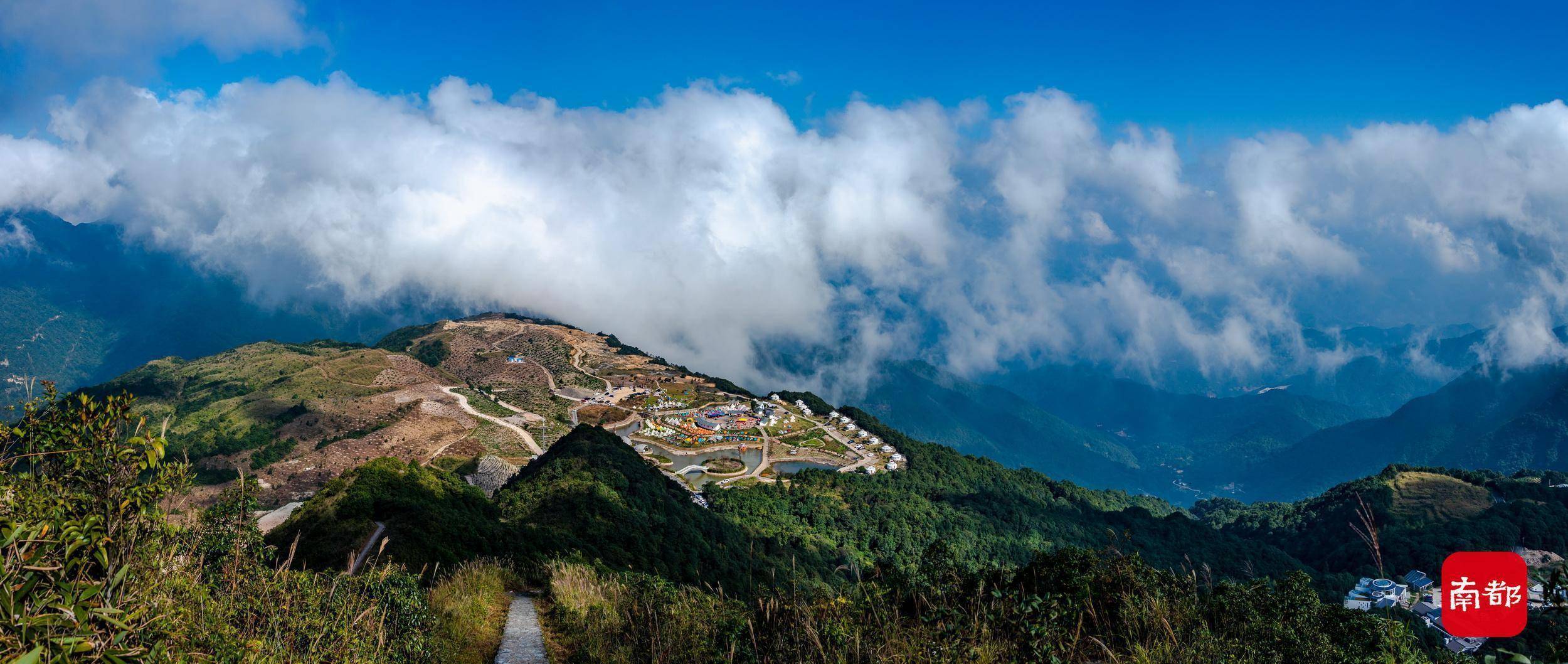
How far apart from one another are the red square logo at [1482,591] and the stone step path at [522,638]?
1166cm

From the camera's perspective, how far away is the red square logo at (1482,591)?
764 cm

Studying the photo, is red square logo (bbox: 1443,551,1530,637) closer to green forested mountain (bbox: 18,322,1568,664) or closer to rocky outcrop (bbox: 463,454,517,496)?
green forested mountain (bbox: 18,322,1568,664)

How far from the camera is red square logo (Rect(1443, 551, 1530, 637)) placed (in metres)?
7.64

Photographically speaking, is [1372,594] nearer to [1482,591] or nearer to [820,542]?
[820,542]

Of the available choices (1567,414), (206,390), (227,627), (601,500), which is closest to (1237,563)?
(601,500)

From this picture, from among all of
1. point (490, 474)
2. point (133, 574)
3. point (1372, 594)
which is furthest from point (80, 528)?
point (490, 474)

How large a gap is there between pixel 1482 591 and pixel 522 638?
13.2 m

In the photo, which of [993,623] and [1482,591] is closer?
[993,623]

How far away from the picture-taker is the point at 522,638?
458 inches

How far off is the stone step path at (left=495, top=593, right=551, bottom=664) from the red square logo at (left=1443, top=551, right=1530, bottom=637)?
1166 cm

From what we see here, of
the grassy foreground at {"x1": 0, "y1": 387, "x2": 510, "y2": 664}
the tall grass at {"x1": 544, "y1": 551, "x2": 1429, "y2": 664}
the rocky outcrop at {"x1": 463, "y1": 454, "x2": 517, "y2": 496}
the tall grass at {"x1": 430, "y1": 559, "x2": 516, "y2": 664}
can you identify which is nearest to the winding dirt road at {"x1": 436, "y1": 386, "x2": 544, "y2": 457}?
the rocky outcrop at {"x1": 463, "y1": 454, "x2": 517, "y2": 496}

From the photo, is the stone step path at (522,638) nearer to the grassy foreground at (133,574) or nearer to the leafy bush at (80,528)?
the grassy foreground at (133,574)

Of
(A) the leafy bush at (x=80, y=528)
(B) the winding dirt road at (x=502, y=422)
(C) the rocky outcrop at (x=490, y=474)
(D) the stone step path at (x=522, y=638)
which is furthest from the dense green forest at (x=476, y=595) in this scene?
(B) the winding dirt road at (x=502, y=422)

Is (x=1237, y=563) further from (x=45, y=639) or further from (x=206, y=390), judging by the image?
(x=206, y=390)
